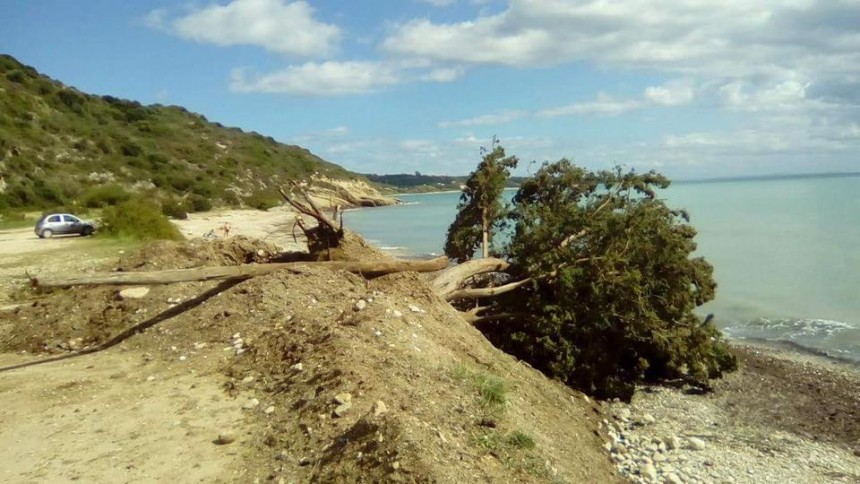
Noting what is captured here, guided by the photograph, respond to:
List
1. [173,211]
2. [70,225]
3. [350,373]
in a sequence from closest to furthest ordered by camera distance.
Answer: [350,373]
[70,225]
[173,211]

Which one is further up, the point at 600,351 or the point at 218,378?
the point at 218,378

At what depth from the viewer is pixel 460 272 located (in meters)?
13.7

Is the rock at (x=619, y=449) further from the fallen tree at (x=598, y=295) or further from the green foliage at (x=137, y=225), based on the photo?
the green foliage at (x=137, y=225)

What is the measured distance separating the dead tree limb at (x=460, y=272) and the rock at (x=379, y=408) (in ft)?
19.7

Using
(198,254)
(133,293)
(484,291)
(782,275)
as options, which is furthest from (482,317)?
(782,275)

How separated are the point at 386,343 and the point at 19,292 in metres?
9.24

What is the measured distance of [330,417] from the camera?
6.81 m

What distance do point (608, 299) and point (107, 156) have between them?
193ft

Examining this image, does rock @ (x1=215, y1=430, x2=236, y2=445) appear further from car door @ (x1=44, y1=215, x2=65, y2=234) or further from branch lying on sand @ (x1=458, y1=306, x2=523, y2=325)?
car door @ (x1=44, y1=215, x2=65, y2=234)

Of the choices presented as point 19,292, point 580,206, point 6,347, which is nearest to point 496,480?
point 6,347

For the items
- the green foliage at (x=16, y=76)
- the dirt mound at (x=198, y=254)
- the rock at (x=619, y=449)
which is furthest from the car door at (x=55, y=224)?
the green foliage at (x=16, y=76)

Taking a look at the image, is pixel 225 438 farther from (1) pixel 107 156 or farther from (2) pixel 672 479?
(1) pixel 107 156

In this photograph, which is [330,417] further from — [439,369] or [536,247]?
[536,247]

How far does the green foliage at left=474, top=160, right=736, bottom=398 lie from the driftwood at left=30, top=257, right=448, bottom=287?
7.32ft
